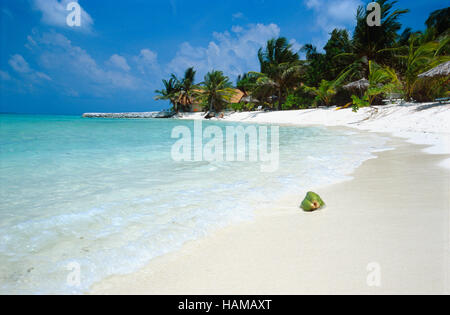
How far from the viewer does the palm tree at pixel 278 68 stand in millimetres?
26531

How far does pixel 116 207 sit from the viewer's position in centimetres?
263

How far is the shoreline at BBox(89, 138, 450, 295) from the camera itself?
1.26 m

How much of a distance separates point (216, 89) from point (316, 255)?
1364 inches

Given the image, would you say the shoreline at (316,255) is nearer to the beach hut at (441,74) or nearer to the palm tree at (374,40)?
the beach hut at (441,74)

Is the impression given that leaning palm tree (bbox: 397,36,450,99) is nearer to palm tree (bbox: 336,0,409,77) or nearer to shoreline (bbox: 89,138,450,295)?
palm tree (bbox: 336,0,409,77)

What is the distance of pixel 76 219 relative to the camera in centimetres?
233

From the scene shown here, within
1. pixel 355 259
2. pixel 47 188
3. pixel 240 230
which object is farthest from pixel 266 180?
pixel 47 188

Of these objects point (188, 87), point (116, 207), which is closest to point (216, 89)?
point (188, 87)

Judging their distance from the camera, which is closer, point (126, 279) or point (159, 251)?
point (126, 279)

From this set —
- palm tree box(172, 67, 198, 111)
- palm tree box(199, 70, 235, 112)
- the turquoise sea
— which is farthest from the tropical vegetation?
the turquoise sea

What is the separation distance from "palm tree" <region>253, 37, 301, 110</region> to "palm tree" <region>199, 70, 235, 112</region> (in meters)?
7.34
